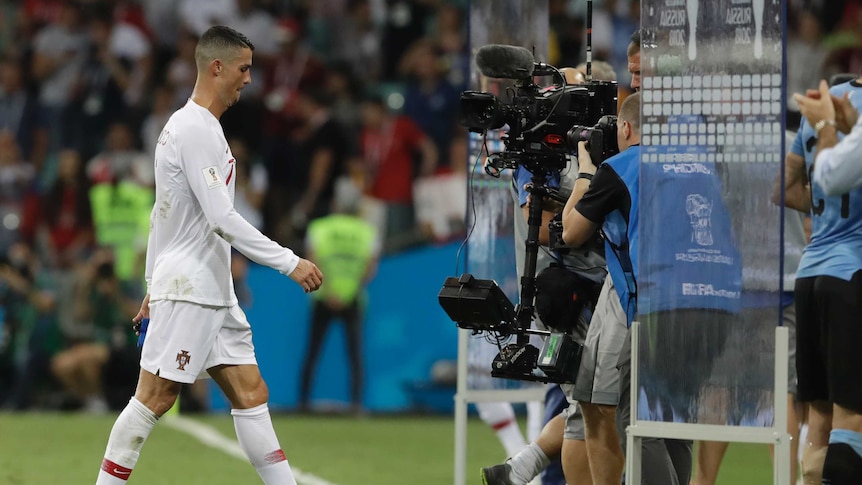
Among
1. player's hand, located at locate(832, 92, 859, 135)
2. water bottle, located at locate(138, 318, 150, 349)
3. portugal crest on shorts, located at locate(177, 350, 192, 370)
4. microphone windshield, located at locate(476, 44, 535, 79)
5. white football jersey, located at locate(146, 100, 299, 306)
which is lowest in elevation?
portugal crest on shorts, located at locate(177, 350, 192, 370)

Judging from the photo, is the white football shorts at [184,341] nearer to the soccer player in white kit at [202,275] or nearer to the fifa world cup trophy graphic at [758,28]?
the soccer player in white kit at [202,275]

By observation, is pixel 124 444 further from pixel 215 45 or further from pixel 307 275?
pixel 215 45

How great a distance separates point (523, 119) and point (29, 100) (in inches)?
367

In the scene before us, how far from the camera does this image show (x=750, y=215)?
5492mm

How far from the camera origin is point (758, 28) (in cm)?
548

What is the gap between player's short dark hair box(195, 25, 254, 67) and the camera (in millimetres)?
6156

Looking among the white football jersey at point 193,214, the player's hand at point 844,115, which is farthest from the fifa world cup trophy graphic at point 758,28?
the white football jersey at point 193,214

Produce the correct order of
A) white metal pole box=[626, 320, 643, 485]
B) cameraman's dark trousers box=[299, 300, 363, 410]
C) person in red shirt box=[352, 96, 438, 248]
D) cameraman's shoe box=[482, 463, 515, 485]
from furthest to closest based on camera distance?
person in red shirt box=[352, 96, 438, 248] < cameraman's dark trousers box=[299, 300, 363, 410] < cameraman's shoe box=[482, 463, 515, 485] < white metal pole box=[626, 320, 643, 485]

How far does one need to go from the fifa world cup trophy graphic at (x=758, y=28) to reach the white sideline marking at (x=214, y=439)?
434cm

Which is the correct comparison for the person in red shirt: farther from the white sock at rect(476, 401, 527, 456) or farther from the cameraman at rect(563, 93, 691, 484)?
the cameraman at rect(563, 93, 691, 484)

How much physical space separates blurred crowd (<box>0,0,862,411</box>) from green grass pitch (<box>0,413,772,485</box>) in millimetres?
1020

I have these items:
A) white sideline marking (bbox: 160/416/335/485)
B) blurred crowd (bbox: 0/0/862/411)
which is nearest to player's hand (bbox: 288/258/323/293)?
white sideline marking (bbox: 160/416/335/485)

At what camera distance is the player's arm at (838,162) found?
17.2ft

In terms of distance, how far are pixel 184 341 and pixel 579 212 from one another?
69.4 inches
